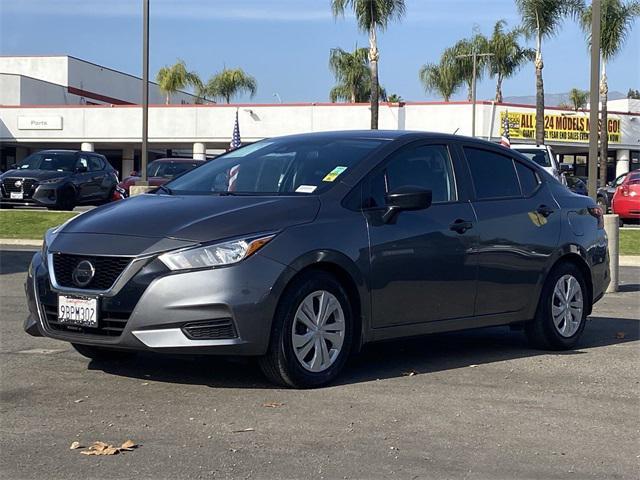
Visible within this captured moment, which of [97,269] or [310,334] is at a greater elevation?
[97,269]

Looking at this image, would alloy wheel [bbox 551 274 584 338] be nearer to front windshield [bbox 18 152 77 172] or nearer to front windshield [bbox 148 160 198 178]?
front windshield [bbox 18 152 77 172]

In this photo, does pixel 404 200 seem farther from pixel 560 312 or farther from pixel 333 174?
pixel 560 312

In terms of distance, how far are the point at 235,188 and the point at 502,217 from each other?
2.07 metres

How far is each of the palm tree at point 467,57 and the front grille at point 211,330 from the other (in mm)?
55232

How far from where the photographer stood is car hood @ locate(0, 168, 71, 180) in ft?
81.8

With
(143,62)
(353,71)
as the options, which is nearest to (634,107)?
(353,71)

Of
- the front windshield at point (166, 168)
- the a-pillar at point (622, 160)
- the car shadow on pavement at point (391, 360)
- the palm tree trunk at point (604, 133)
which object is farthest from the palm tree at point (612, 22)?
the car shadow on pavement at point (391, 360)

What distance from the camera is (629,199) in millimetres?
27188

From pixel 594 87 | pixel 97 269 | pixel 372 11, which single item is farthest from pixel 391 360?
pixel 372 11

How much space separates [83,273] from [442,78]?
6077 cm

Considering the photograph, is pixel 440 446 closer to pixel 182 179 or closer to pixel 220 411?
pixel 220 411

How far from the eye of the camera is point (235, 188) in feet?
23.0

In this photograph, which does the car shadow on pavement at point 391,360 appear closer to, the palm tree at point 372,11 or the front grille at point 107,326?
the front grille at point 107,326

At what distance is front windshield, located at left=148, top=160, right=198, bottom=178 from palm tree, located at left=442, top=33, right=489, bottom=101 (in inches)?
1306
